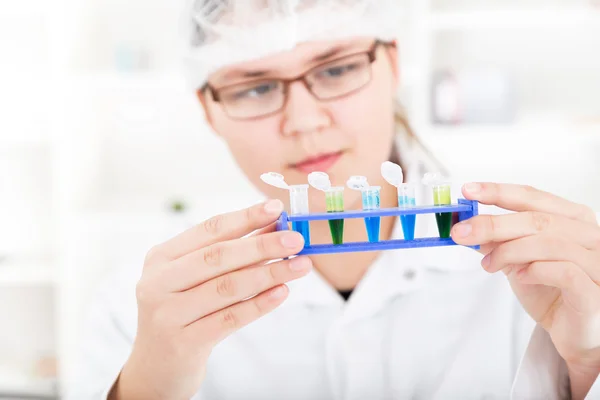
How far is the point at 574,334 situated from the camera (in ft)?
1.84

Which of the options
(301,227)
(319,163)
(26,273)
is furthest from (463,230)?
(26,273)

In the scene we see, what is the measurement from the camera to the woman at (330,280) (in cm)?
51

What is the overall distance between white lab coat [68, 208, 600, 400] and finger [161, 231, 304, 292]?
1.07 feet

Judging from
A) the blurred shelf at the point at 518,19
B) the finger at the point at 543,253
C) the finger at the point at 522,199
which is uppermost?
the blurred shelf at the point at 518,19

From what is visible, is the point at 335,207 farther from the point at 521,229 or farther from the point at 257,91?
the point at 257,91

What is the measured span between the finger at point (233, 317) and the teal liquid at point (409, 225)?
4.5 inches

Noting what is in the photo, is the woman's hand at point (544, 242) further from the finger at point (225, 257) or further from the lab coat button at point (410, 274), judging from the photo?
the lab coat button at point (410, 274)

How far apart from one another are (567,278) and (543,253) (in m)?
0.03

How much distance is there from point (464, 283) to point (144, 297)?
47 centimetres

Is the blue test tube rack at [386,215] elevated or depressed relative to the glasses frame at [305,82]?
depressed

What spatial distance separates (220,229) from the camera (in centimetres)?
52

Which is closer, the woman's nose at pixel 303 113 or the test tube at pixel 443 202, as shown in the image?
the test tube at pixel 443 202

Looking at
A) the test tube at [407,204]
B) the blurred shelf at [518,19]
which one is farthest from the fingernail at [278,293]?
the blurred shelf at [518,19]

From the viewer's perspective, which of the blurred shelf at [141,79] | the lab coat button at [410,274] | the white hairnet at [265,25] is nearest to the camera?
the white hairnet at [265,25]
